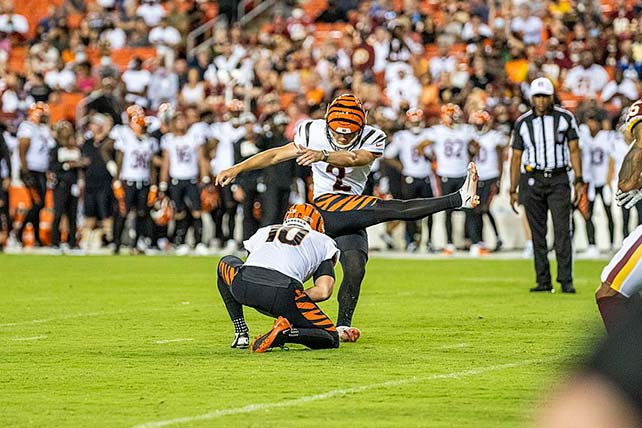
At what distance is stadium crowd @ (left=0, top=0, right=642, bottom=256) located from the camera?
20766 millimetres

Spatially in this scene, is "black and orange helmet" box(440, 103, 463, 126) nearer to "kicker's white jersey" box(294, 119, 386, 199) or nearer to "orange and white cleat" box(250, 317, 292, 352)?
"kicker's white jersey" box(294, 119, 386, 199)

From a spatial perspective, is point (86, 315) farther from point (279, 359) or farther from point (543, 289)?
point (543, 289)

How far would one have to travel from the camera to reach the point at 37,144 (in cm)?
2153

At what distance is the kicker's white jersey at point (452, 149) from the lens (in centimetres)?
2045

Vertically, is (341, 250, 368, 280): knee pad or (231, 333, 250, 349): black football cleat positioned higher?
(341, 250, 368, 280): knee pad

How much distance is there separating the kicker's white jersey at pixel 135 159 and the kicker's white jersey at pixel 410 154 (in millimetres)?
3705

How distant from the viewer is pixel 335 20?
91.2 feet

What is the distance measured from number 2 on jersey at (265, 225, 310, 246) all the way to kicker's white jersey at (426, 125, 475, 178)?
496 inches

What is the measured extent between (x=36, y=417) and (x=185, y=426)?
2.38 ft

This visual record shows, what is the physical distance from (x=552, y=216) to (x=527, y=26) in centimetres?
1292

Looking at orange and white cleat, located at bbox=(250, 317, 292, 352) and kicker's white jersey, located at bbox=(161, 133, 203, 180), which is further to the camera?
kicker's white jersey, located at bbox=(161, 133, 203, 180)

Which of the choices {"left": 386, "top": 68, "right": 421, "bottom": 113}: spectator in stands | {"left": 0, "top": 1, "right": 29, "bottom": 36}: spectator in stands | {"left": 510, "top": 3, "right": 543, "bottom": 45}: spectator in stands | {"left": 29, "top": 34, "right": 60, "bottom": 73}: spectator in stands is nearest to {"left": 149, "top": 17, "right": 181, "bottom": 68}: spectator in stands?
{"left": 29, "top": 34, "right": 60, "bottom": 73}: spectator in stands

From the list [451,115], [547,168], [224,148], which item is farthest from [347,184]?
[224,148]

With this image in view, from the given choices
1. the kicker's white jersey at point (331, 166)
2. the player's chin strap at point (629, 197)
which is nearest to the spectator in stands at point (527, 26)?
the kicker's white jersey at point (331, 166)
